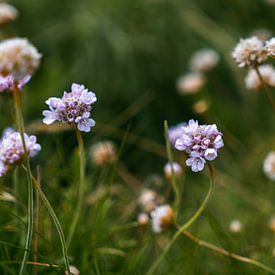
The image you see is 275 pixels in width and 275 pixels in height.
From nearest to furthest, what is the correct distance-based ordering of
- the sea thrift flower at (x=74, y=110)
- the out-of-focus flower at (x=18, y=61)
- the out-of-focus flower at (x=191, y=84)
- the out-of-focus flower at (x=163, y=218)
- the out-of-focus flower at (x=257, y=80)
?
the out-of-focus flower at (x=18, y=61) → the sea thrift flower at (x=74, y=110) → the out-of-focus flower at (x=163, y=218) → the out-of-focus flower at (x=257, y=80) → the out-of-focus flower at (x=191, y=84)

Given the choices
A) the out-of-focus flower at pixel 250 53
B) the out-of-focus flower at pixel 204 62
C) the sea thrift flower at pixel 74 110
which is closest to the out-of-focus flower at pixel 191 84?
the out-of-focus flower at pixel 204 62

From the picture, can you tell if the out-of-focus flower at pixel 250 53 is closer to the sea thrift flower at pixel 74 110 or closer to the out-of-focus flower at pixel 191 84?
the sea thrift flower at pixel 74 110

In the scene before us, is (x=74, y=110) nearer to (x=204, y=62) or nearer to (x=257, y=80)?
(x=257, y=80)

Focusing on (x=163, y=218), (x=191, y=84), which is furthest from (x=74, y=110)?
(x=191, y=84)

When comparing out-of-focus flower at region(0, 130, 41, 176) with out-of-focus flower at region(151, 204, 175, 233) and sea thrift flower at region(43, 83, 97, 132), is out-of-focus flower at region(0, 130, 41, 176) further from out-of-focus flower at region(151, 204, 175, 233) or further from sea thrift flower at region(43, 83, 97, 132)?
out-of-focus flower at region(151, 204, 175, 233)

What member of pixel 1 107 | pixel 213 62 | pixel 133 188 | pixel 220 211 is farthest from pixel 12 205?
pixel 213 62

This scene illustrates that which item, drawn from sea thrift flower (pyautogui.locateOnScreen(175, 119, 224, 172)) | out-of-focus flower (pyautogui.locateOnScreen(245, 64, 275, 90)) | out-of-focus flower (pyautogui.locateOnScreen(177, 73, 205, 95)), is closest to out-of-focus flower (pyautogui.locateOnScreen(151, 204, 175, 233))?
sea thrift flower (pyautogui.locateOnScreen(175, 119, 224, 172))
